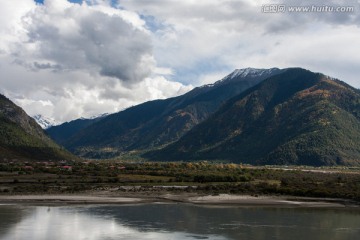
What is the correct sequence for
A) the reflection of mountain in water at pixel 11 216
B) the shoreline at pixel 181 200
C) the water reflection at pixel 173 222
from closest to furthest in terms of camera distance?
1. the water reflection at pixel 173 222
2. the reflection of mountain in water at pixel 11 216
3. the shoreline at pixel 181 200

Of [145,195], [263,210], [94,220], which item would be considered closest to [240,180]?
[145,195]

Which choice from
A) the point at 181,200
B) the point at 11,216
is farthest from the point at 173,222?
the point at 181,200

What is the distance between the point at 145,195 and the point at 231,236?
41.6 meters

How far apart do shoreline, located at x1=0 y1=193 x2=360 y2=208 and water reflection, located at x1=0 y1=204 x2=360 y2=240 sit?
5137 millimetres

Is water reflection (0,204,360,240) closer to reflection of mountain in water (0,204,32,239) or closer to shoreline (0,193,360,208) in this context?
reflection of mountain in water (0,204,32,239)

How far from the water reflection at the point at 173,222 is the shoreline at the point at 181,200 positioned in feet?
16.9

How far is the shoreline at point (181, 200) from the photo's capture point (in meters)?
81.6

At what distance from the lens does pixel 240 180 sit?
412ft

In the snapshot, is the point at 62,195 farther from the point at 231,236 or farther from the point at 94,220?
the point at 231,236

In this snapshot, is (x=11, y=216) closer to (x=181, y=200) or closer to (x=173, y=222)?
(x=173, y=222)

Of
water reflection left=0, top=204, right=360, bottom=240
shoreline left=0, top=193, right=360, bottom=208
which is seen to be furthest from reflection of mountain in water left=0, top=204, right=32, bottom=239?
shoreline left=0, top=193, right=360, bottom=208

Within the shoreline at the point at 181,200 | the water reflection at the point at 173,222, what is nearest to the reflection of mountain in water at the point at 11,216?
A: the water reflection at the point at 173,222

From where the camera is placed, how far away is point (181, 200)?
8519cm

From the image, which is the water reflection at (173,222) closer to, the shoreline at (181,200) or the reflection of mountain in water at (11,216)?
the reflection of mountain in water at (11,216)
